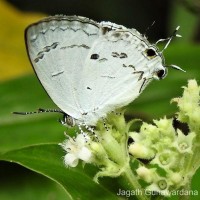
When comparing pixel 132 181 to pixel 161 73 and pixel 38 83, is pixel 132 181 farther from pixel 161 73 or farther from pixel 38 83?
pixel 38 83

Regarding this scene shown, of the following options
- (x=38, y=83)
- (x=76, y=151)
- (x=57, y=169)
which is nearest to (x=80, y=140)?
(x=76, y=151)

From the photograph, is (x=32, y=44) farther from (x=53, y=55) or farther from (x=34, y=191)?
(x=34, y=191)

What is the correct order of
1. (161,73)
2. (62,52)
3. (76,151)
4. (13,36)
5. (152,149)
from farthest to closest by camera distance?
(13,36) → (62,52) → (161,73) → (76,151) → (152,149)

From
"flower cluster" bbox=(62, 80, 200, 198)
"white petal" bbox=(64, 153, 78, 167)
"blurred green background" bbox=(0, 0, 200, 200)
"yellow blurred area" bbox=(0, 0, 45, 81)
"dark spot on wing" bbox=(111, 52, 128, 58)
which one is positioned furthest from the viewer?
"yellow blurred area" bbox=(0, 0, 45, 81)

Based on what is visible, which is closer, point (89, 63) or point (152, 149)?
point (152, 149)

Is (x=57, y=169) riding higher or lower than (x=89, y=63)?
lower

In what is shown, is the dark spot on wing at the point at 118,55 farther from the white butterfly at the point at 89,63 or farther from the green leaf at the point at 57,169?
the green leaf at the point at 57,169

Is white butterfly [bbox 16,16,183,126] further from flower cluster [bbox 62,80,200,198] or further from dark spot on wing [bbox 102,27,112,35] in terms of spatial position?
flower cluster [bbox 62,80,200,198]

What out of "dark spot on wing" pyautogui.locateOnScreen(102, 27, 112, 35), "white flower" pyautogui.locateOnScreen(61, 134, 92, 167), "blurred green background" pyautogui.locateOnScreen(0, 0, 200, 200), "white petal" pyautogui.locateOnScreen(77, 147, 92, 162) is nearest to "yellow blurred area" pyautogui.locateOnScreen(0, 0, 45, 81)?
"blurred green background" pyautogui.locateOnScreen(0, 0, 200, 200)

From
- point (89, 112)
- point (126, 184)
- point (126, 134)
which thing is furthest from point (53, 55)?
point (126, 184)
